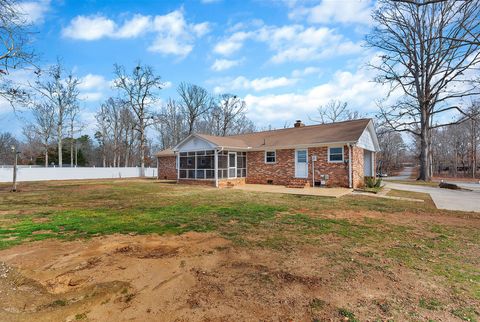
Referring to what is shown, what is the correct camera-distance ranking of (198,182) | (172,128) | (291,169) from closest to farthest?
(291,169) → (198,182) → (172,128)

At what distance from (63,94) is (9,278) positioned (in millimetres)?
33005

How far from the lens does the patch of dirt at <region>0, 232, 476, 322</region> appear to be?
2.51 metres

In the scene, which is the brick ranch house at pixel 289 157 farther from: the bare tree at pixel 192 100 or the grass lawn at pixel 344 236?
the bare tree at pixel 192 100

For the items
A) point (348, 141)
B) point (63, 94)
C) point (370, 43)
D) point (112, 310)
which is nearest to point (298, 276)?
point (112, 310)

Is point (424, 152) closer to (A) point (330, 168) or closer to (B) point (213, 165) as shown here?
(A) point (330, 168)

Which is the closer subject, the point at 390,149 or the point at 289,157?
the point at 289,157

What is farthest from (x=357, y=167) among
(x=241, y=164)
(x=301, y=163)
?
(x=241, y=164)

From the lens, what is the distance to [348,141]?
13391 mm

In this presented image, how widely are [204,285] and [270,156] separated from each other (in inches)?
574

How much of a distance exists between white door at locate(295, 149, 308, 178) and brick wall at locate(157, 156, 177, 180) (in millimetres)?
12462

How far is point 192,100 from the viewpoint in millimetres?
36281

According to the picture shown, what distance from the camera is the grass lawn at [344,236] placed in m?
2.72

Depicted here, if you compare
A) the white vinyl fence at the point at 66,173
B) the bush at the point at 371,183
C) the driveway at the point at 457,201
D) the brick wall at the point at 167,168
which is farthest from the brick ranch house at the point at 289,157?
the white vinyl fence at the point at 66,173

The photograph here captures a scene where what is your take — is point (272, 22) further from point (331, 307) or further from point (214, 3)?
point (331, 307)
